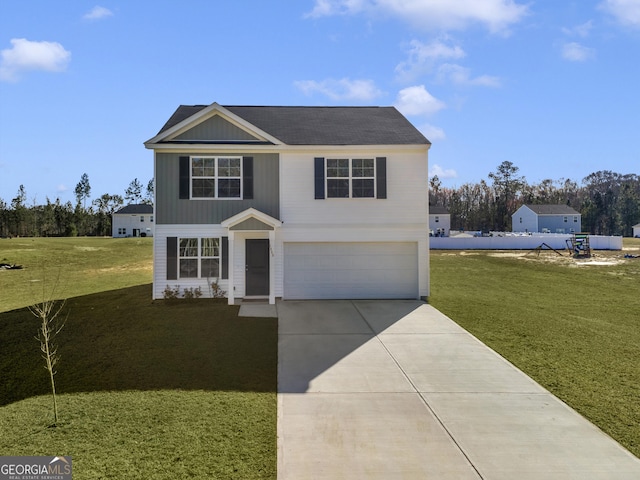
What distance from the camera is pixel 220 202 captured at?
13.9 m

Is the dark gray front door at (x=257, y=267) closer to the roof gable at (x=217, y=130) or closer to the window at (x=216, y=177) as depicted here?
the window at (x=216, y=177)

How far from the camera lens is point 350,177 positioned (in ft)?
47.0

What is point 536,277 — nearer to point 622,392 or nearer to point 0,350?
point 622,392

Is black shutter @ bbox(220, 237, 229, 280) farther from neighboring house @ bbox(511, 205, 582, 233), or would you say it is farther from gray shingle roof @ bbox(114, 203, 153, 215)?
neighboring house @ bbox(511, 205, 582, 233)

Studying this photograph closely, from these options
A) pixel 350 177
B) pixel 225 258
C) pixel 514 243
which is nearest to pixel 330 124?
pixel 350 177

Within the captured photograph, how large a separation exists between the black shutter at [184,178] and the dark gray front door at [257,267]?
2.82m

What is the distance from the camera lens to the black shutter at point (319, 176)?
14.2 m

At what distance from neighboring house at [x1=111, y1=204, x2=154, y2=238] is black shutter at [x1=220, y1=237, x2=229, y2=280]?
5040cm

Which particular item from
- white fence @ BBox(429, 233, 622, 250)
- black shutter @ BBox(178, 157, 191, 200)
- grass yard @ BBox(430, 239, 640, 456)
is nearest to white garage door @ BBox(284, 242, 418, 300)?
grass yard @ BBox(430, 239, 640, 456)

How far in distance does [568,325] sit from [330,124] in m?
11.2

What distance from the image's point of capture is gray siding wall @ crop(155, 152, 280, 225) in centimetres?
1377

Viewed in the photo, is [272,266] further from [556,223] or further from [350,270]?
[556,223]

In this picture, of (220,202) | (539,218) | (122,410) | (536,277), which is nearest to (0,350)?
(122,410)

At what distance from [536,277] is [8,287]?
2558 centimetres
